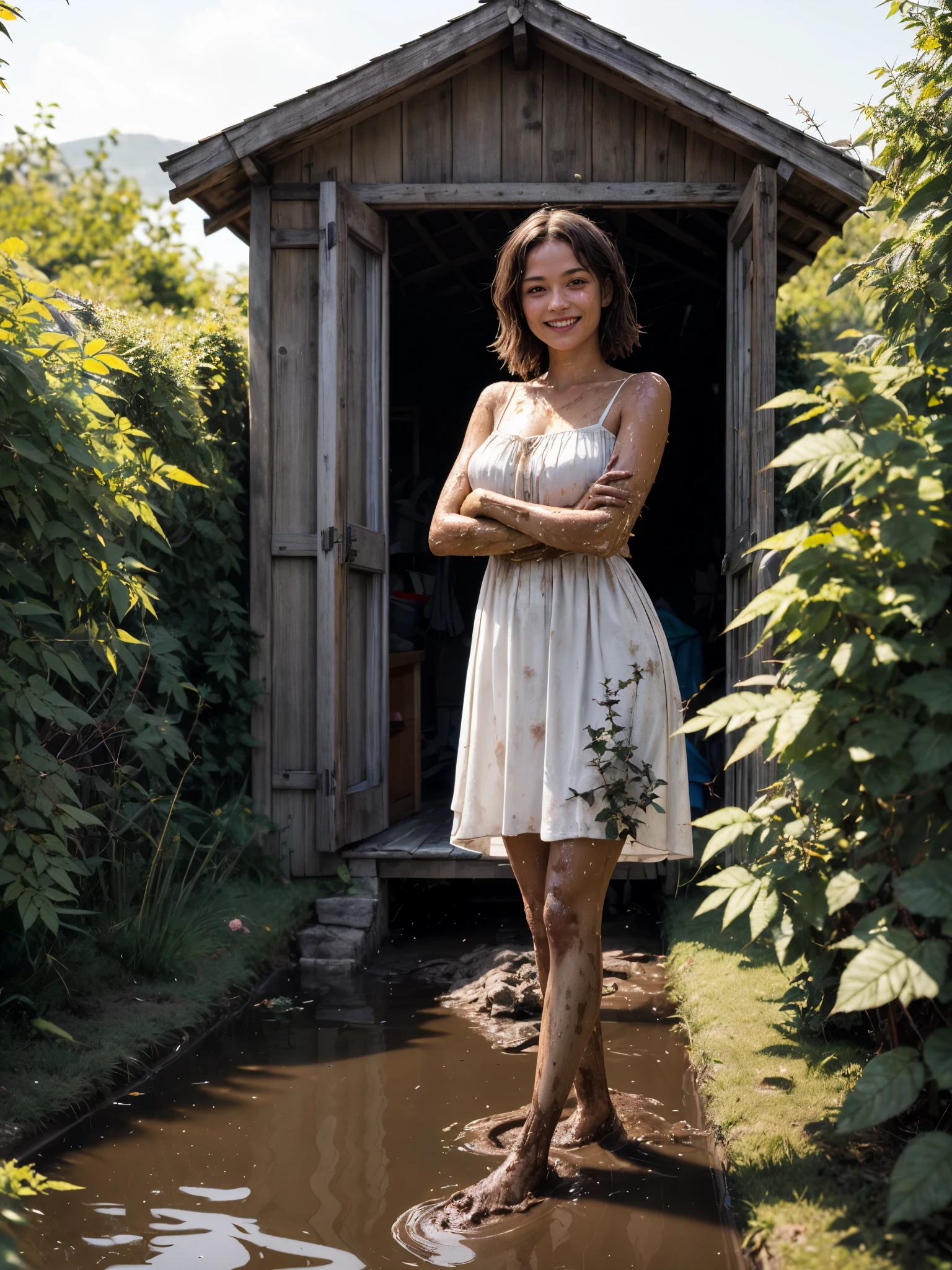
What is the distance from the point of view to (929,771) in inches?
69.6

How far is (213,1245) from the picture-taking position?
2.30m

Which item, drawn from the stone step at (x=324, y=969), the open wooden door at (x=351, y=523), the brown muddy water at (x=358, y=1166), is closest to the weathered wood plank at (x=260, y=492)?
the open wooden door at (x=351, y=523)

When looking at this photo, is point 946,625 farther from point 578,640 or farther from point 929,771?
point 578,640

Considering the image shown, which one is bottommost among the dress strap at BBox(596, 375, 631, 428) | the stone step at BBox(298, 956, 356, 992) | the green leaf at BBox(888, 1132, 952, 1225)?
the stone step at BBox(298, 956, 356, 992)

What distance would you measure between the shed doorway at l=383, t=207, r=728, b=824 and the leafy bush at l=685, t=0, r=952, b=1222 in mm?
5504

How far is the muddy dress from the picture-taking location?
8.46ft

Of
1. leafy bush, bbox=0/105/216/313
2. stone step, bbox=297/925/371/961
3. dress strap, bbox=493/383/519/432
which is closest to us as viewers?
dress strap, bbox=493/383/519/432

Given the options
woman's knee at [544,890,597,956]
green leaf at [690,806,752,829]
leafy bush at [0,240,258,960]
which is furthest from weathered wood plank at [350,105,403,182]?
green leaf at [690,806,752,829]

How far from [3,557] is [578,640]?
1.48 meters

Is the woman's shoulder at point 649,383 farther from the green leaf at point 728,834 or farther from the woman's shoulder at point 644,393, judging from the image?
the green leaf at point 728,834

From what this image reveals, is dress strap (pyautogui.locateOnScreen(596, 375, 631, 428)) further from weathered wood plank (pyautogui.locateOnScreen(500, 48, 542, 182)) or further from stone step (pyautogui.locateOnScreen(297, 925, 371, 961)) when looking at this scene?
weathered wood plank (pyautogui.locateOnScreen(500, 48, 542, 182))

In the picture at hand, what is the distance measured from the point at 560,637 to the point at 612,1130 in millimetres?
→ 1217

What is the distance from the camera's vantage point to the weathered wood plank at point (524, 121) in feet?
18.0

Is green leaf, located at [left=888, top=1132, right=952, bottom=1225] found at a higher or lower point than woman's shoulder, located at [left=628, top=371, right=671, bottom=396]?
lower
